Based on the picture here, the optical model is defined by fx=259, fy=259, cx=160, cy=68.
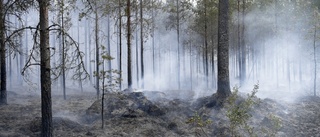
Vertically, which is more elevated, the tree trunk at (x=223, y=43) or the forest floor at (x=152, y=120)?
the tree trunk at (x=223, y=43)

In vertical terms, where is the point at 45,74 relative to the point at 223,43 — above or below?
below

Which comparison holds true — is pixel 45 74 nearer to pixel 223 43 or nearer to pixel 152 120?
pixel 152 120

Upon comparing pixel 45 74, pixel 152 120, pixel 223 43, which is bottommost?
pixel 152 120

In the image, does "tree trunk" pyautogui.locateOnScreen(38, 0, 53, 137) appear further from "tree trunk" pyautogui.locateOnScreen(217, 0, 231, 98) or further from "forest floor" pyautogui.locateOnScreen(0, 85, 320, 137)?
"tree trunk" pyautogui.locateOnScreen(217, 0, 231, 98)

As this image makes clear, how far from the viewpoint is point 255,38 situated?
33625 millimetres

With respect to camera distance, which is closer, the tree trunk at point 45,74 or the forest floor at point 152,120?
the tree trunk at point 45,74

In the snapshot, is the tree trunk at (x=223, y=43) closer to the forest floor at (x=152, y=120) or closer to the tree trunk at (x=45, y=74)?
the forest floor at (x=152, y=120)

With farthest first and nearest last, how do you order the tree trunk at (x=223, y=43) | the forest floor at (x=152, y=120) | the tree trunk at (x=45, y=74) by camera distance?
the tree trunk at (x=223, y=43) → the forest floor at (x=152, y=120) → the tree trunk at (x=45, y=74)

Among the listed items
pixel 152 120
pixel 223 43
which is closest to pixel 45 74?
pixel 152 120

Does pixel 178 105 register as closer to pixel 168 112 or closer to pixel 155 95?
pixel 168 112

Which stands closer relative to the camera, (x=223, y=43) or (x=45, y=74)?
(x=45, y=74)

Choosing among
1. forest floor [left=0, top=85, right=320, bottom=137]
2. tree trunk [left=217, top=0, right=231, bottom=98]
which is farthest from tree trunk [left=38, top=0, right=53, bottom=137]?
tree trunk [left=217, top=0, right=231, bottom=98]

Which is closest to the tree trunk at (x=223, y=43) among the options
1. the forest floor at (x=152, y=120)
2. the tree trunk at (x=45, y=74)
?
the forest floor at (x=152, y=120)

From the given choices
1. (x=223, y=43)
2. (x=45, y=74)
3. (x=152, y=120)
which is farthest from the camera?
(x=223, y=43)
